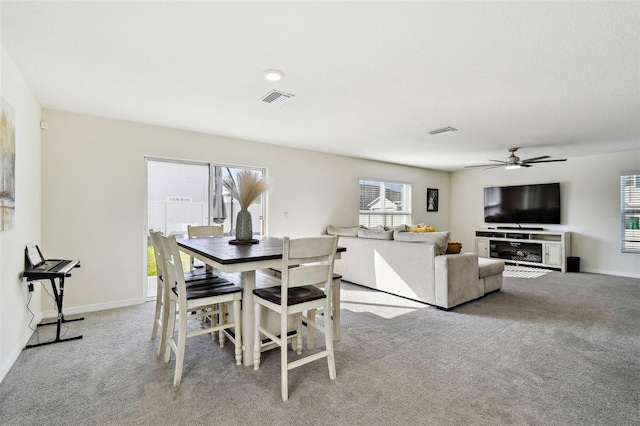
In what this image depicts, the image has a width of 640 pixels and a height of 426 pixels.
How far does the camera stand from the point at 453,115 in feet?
12.4

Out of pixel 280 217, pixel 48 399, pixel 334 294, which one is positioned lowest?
pixel 48 399

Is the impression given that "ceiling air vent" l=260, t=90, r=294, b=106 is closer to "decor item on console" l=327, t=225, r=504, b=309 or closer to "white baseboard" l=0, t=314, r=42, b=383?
"decor item on console" l=327, t=225, r=504, b=309

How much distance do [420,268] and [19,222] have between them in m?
4.20

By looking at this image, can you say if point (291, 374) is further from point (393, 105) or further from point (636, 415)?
point (393, 105)

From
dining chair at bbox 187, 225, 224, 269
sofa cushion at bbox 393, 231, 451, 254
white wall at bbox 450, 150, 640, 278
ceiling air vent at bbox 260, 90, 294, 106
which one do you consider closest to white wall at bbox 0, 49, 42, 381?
dining chair at bbox 187, 225, 224, 269

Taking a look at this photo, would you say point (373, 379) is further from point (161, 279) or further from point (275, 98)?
point (275, 98)

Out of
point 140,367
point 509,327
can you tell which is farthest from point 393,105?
point 140,367

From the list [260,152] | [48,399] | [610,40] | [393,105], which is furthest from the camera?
[260,152]

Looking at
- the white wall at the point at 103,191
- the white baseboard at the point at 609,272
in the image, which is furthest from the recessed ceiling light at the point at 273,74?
the white baseboard at the point at 609,272

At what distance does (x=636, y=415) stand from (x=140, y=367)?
10.6ft

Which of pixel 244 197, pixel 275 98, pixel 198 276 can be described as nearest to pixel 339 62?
pixel 275 98

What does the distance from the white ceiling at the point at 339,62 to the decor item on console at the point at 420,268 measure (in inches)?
63.4

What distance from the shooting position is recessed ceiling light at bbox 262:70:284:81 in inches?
103

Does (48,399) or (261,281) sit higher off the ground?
(261,281)
